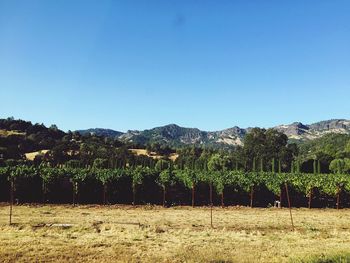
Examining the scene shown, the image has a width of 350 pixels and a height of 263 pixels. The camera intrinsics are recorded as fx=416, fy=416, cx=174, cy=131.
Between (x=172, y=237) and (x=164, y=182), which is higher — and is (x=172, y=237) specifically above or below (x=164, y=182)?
below

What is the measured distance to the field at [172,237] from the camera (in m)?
17.5

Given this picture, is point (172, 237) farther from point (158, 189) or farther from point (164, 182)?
point (158, 189)

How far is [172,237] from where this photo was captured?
2198 centimetres

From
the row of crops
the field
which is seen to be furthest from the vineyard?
the field

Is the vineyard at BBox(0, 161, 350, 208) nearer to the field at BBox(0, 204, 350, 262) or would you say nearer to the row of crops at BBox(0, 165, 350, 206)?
the row of crops at BBox(0, 165, 350, 206)

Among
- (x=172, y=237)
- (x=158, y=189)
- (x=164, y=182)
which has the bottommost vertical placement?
(x=172, y=237)

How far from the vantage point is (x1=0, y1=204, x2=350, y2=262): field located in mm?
17516

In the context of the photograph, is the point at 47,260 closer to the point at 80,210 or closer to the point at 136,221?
the point at 136,221

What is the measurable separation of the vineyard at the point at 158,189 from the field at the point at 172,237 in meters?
5.40

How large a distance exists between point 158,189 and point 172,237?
761 inches

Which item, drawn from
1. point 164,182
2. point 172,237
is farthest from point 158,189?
point 172,237

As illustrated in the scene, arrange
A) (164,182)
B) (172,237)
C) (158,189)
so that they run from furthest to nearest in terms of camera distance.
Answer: (158,189)
(164,182)
(172,237)

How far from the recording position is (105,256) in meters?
17.4

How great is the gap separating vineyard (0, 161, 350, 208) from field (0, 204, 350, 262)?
540 cm
